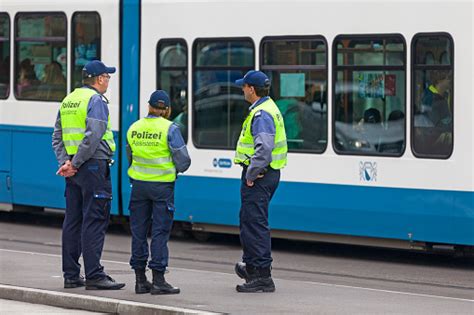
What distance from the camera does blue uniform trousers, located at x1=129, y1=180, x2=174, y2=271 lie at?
10852 millimetres

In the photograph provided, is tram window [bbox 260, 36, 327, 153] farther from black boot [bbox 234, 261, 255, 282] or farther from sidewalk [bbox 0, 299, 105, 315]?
sidewalk [bbox 0, 299, 105, 315]

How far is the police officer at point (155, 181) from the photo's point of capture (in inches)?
427

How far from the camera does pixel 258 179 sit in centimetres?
1103

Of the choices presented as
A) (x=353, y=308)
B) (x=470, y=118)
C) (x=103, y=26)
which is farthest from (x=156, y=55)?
(x=353, y=308)

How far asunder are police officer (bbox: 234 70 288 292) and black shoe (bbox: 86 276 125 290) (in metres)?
0.99

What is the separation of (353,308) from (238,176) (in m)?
4.82

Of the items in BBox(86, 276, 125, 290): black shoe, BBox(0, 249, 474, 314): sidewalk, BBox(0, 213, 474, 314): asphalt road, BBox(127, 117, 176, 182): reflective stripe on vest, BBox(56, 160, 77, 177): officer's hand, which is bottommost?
BBox(0, 213, 474, 314): asphalt road

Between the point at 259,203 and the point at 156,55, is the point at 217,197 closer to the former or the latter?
the point at 156,55

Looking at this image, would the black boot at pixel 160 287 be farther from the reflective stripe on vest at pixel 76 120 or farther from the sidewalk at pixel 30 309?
the reflective stripe on vest at pixel 76 120

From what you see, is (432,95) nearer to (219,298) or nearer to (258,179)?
(258,179)

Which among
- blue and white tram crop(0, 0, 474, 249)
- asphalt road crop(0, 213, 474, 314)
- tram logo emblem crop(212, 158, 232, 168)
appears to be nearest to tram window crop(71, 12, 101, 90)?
blue and white tram crop(0, 0, 474, 249)

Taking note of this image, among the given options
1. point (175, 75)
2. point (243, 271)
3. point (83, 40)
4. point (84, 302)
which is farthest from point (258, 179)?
point (83, 40)

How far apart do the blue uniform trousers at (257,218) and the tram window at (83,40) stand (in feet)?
18.7

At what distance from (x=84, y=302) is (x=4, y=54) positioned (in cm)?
765
